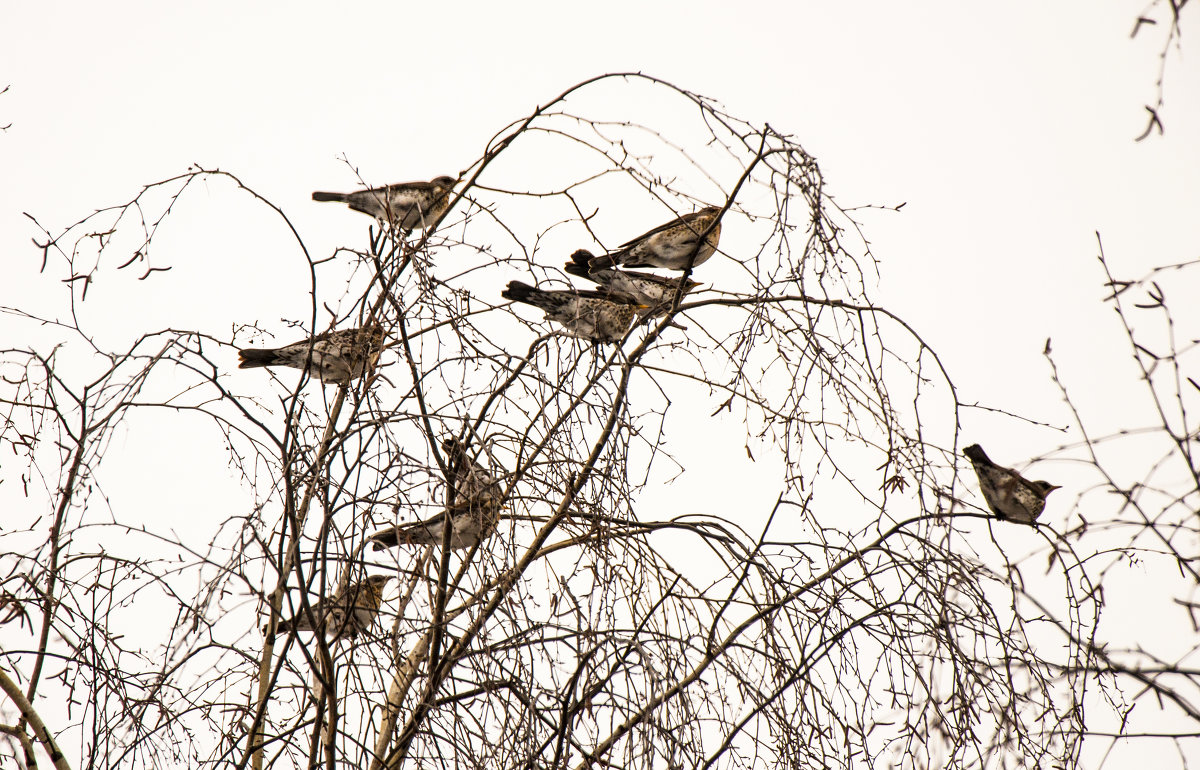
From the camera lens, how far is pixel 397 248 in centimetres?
355

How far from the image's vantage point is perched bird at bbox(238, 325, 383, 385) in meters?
3.44

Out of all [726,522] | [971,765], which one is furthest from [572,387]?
[971,765]

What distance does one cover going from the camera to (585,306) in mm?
5258

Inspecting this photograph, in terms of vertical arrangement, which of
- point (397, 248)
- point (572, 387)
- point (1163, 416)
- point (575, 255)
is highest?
point (575, 255)

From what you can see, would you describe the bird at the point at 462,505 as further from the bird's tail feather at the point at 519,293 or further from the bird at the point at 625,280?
the bird at the point at 625,280

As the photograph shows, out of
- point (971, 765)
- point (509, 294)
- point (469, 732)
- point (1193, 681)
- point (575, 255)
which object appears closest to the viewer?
point (1193, 681)

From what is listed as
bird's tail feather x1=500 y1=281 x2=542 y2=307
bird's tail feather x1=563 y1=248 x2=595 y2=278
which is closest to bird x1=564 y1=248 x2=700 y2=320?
bird's tail feather x1=563 y1=248 x2=595 y2=278

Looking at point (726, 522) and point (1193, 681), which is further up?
point (726, 522)

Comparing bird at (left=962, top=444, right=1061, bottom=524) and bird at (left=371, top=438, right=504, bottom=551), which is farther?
bird at (left=962, top=444, right=1061, bottom=524)

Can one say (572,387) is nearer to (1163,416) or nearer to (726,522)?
(726,522)

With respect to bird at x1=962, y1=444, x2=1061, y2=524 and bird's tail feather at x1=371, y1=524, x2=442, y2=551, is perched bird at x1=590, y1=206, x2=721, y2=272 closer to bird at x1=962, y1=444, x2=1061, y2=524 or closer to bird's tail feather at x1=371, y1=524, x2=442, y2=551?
bird at x1=962, y1=444, x2=1061, y2=524

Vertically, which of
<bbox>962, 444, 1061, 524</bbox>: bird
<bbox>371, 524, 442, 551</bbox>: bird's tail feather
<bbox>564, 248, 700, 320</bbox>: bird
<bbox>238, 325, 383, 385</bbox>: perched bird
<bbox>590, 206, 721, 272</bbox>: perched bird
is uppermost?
<bbox>590, 206, 721, 272</bbox>: perched bird

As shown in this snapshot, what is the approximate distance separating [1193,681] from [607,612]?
145 centimetres

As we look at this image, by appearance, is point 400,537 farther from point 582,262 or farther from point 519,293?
point 582,262
